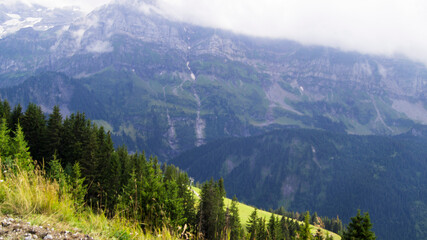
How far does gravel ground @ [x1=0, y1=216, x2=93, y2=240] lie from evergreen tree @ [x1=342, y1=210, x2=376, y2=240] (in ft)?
73.0

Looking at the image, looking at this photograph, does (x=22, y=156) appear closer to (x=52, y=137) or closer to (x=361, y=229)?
(x=52, y=137)

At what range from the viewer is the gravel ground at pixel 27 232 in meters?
4.66

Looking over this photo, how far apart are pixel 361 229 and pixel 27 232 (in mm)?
23369

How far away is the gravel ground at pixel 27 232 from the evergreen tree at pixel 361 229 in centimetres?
2224

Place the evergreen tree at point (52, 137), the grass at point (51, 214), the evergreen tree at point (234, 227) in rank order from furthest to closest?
the evergreen tree at point (52, 137) → the evergreen tree at point (234, 227) → the grass at point (51, 214)

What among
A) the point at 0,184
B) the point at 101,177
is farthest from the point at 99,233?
the point at 101,177

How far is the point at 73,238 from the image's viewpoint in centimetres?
516

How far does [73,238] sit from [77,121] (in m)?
42.3

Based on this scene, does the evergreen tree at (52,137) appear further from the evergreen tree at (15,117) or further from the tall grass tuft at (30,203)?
the tall grass tuft at (30,203)

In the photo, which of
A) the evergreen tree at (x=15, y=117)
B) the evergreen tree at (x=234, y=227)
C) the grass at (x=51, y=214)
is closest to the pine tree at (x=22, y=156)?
the grass at (x=51, y=214)

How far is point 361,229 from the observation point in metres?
21.2

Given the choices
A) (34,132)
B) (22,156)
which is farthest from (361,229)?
(34,132)

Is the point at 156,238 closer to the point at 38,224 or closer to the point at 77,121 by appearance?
the point at 38,224

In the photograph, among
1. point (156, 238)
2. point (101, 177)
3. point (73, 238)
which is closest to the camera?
point (73, 238)
